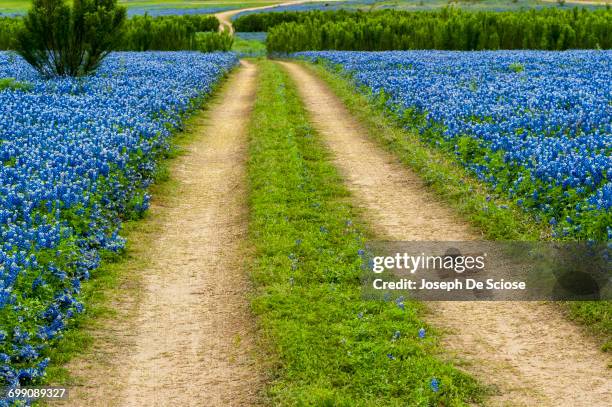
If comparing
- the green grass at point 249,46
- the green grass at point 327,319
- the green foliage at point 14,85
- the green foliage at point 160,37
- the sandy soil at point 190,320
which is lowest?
the sandy soil at point 190,320

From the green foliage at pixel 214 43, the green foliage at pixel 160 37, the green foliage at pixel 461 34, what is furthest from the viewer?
the green foliage at pixel 214 43

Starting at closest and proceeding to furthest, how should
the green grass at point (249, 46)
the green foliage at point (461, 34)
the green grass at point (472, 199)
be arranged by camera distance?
the green grass at point (472, 199) < the green foliage at point (461, 34) < the green grass at point (249, 46)

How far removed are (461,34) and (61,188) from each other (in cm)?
5706

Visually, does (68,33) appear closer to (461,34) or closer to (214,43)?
(214,43)

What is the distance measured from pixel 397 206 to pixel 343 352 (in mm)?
6247

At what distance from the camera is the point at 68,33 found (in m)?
28.2

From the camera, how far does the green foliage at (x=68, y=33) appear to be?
2800cm

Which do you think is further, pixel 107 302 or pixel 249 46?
pixel 249 46

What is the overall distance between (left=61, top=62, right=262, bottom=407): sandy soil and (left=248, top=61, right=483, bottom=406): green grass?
1.05 ft

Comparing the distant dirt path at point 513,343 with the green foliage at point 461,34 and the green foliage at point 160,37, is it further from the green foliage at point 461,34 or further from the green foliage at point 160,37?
the green foliage at point 160,37

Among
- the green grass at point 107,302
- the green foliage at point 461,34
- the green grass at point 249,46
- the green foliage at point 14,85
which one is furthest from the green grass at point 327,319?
the green grass at point 249,46

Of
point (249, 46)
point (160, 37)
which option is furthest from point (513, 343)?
point (249, 46)

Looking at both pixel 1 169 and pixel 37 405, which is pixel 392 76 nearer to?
pixel 1 169

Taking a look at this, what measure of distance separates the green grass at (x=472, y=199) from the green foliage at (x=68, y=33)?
1227 centimetres
